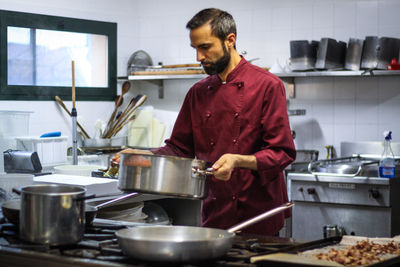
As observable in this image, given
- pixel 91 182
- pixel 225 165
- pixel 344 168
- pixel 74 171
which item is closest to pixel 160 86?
pixel 344 168

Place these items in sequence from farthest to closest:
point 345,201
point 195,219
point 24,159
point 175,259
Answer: point 345,201
point 24,159
point 195,219
point 175,259

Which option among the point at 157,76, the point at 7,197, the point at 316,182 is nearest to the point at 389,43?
the point at 316,182

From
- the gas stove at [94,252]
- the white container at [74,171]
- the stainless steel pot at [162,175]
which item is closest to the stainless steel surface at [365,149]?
the white container at [74,171]

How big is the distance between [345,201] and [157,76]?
211 centimetres

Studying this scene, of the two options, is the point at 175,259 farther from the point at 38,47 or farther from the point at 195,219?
the point at 38,47

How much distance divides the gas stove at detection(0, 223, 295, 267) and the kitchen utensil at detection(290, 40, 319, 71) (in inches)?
119

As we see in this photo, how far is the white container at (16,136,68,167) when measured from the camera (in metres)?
3.97

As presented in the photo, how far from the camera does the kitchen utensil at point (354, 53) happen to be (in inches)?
186

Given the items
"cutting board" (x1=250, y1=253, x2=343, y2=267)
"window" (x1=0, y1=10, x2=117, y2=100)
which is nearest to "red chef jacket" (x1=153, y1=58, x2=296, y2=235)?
"cutting board" (x1=250, y1=253, x2=343, y2=267)

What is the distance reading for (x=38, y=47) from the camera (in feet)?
16.7

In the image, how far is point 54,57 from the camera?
17.1ft

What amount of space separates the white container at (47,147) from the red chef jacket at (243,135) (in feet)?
Result: 5.30

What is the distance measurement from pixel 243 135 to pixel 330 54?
2.46 meters

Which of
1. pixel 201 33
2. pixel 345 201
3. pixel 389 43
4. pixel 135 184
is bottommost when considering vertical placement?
pixel 345 201
